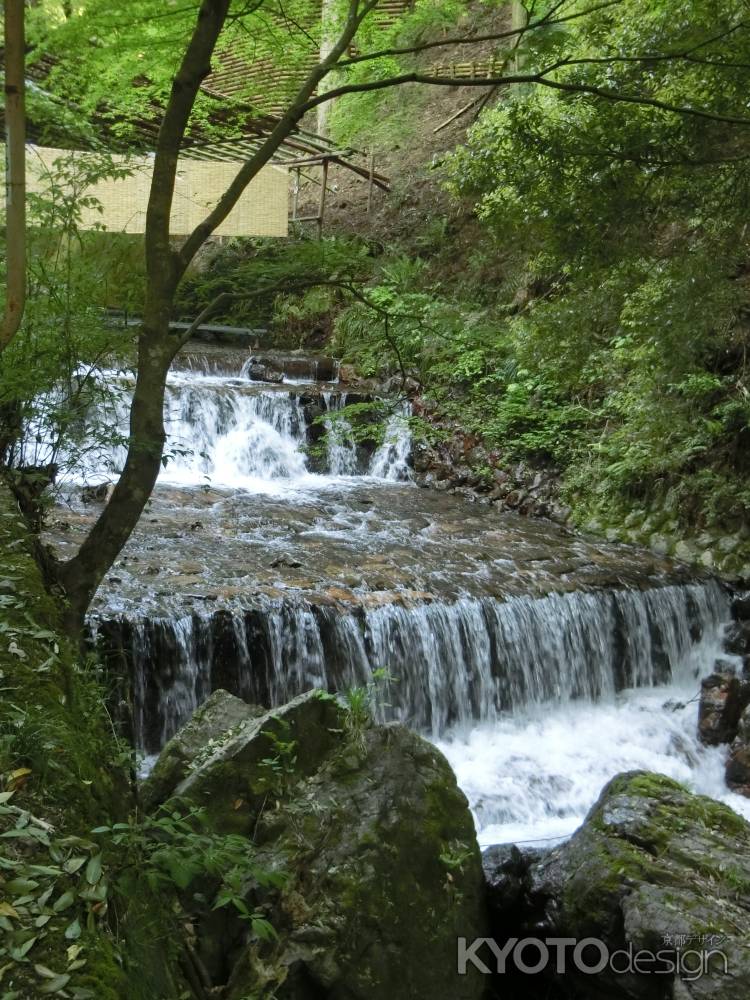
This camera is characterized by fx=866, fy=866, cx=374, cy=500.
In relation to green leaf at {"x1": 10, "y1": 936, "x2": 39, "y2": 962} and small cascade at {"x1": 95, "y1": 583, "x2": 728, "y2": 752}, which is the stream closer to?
small cascade at {"x1": 95, "y1": 583, "x2": 728, "y2": 752}

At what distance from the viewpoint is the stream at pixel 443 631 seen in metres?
6.36

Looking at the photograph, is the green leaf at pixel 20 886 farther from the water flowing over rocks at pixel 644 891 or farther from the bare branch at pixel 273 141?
the water flowing over rocks at pixel 644 891

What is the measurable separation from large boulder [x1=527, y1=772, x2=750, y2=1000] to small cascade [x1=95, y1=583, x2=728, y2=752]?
2.08 m

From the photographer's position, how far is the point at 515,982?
13.8 feet

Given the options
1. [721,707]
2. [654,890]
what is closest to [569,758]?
[721,707]

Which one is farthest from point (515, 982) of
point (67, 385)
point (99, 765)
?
point (67, 385)

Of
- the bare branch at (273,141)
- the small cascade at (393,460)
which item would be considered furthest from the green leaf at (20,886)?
the small cascade at (393,460)

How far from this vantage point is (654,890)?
12.3ft

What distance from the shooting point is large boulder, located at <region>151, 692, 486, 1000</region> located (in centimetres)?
330

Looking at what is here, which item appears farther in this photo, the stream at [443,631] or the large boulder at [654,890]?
the stream at [443,631]

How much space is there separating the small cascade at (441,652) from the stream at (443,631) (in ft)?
0.04

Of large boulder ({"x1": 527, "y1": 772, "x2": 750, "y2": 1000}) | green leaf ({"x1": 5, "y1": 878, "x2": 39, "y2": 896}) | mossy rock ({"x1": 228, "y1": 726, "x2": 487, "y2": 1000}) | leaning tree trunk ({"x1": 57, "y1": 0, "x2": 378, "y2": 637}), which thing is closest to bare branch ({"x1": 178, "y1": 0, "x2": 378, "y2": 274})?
leaning tree trunk ({"x1": 57, "y1": 0, "x2": 378, "y2": 637})

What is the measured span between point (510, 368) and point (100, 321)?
8.43 meters

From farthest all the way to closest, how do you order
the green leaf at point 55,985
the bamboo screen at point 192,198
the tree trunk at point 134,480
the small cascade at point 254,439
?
the small cascade at point 254,439, the bamboo screen at point 192,198, the tree trunk at point 134,480, the green leaf at point 55,985
